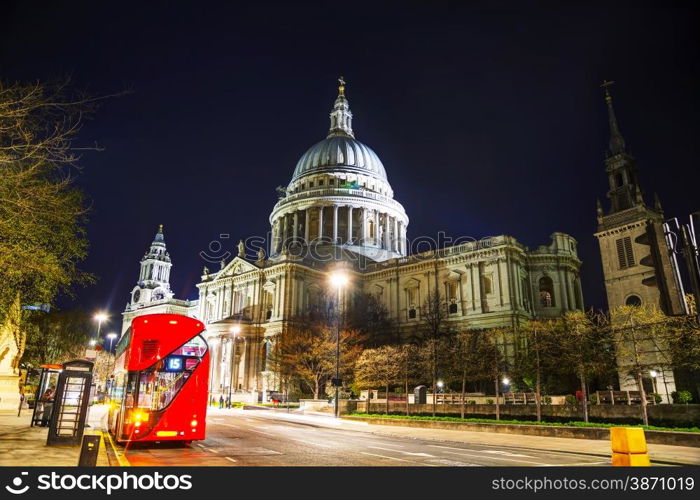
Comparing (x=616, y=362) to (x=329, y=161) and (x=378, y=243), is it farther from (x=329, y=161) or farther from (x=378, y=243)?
(x=329, y=161)

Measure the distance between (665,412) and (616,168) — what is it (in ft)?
110

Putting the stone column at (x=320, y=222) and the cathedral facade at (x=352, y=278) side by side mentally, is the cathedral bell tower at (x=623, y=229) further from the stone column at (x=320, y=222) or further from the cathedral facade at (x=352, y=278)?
the stone column at (x=320, y=222)

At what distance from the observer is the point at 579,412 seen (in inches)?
1012

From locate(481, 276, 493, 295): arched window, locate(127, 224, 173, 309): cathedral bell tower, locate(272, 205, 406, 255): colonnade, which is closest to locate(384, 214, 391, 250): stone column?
locate(272, 205, 406, 255): colonnade

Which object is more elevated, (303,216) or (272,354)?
(303,216)

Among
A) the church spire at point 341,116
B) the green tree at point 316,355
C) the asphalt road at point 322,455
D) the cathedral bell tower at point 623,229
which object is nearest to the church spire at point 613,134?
the cathedral bell tower at point 623,229

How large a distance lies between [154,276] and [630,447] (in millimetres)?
116843

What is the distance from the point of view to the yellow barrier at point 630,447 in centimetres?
963

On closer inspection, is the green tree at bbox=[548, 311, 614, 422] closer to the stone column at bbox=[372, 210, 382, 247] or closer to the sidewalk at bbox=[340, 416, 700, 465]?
the sidewalk at bbox=[340, 416, 700, 465]

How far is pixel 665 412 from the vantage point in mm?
22828

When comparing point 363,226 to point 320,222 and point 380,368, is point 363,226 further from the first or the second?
point 380,368

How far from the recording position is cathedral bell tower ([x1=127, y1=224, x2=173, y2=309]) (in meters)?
111

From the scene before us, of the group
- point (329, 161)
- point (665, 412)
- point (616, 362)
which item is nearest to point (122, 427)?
point (665, 412)
